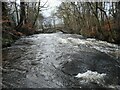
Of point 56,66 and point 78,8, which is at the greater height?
point 78,8

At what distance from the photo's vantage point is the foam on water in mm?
6628

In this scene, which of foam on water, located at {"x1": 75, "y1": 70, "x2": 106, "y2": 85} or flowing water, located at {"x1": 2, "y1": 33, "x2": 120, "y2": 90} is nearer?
flowing water, located at {"x1": 2, "y1": 33, "x2": 120, "y2": 90}

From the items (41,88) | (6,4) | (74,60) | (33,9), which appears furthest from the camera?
(33,9)

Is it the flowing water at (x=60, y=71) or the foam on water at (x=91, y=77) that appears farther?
the foam on water at (x=91, y=77)

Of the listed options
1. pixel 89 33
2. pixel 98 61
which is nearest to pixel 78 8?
pixel 89 33

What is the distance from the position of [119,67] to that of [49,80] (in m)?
2.85

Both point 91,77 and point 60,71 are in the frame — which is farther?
point 60,71

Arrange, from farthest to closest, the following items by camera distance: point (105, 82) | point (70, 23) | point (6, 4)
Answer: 1. point (70, 23)
2. point (6, 4)
3. point (105, 82)

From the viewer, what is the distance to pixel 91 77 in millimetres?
6895

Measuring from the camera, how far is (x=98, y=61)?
912 centimetres

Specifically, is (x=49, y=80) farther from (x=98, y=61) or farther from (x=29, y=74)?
(x=98, y=61)

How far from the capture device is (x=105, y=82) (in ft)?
21.6

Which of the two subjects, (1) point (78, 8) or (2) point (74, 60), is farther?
(1) point (78, 8)

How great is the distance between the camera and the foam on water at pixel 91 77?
6.63 metres
